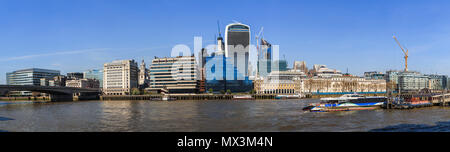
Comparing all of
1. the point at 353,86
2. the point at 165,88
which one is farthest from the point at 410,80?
the point at 165,88

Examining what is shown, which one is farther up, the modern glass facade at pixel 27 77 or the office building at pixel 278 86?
the modern glass facade at pixel 27 77

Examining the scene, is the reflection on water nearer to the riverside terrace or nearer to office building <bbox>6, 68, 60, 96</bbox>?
the riverside terrace

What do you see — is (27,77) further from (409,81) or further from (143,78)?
(409,81)

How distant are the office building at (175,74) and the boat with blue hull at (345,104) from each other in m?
85.8

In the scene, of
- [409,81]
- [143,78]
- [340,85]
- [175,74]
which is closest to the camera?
[175,74]

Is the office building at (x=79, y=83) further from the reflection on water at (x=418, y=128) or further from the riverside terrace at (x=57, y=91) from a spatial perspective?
the reflection on water at (x=418, y=128)

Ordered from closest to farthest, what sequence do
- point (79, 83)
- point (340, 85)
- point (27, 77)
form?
point (340, 85), point (27, 77), point (79, 83)

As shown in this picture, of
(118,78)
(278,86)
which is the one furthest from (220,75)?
(118,78)

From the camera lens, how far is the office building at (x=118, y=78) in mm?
139875

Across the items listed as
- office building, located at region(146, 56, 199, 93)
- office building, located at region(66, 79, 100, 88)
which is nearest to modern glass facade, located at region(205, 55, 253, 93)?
office building, located at region(146, 56, 199, 93)

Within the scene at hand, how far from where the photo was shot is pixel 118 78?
464ft

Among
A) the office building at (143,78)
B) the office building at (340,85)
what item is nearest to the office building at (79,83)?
the office building at (143,78)

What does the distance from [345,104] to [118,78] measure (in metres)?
120
